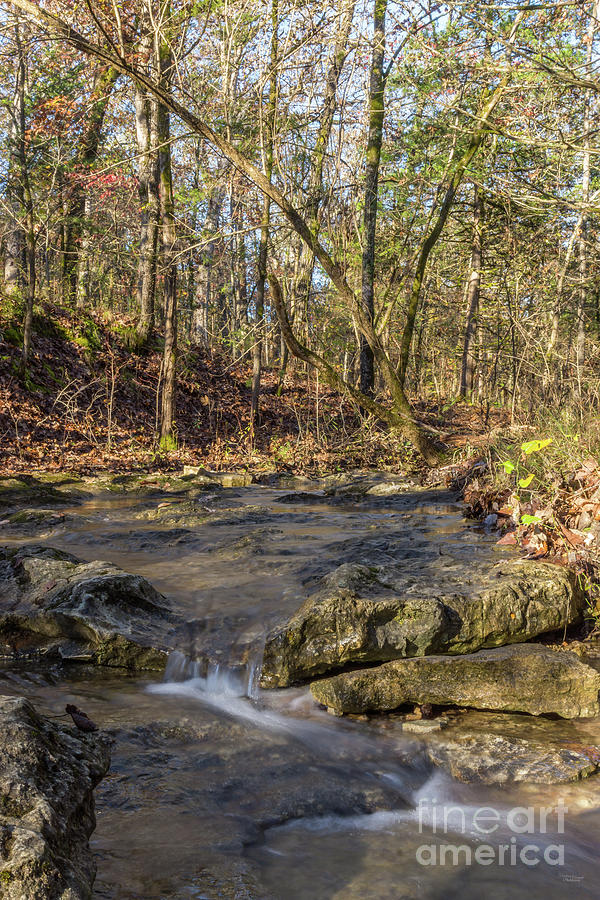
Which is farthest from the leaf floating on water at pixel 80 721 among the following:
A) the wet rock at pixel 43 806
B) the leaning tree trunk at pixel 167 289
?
the leaning tree trunk at pixel 167 289

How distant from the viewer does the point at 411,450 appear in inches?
484

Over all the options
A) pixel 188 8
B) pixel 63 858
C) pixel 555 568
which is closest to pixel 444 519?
pixel 555 568

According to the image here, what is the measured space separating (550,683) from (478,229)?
14.5 meters

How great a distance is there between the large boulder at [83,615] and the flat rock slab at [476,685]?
49.9 inches

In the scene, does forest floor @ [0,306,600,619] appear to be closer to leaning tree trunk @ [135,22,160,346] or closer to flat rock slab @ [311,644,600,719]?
leaning tree trunk @ [135,22,160,346]

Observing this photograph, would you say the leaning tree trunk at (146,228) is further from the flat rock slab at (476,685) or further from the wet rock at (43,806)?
the wet rock at (43,806)

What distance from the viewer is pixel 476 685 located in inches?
146

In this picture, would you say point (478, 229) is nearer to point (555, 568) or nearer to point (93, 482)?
point (93, 482)

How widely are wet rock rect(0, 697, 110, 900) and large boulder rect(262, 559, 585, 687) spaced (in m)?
1.81

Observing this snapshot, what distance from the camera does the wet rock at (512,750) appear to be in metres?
3.02

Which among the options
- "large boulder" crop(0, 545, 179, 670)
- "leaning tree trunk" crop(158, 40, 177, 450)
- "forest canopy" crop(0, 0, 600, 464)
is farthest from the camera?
"leaning tree trunk" crop(158, 40, 177, 450)

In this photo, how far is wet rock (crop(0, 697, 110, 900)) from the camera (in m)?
1.57

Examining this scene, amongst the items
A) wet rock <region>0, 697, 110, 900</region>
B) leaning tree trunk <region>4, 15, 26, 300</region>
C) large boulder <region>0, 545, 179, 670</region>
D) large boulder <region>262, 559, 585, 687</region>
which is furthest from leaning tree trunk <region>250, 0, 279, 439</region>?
wet rock <region>0, 697, 110, 900</region>

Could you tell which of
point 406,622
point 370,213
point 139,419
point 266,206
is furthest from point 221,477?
point 406,622
